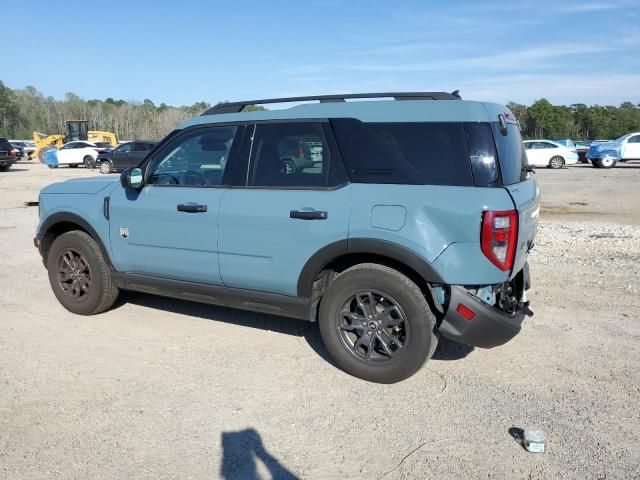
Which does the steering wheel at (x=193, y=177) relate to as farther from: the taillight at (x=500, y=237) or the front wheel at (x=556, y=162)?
the front wheel at (x=556, y=162)

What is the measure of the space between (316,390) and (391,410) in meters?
0.57

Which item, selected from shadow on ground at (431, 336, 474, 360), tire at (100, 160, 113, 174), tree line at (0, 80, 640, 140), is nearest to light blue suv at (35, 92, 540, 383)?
shadow on ground at (431, 336, 474, 360)

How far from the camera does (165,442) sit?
329 centimetres

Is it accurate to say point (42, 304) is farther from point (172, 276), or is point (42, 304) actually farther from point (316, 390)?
point (316, 390)

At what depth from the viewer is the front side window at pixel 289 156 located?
4188mm

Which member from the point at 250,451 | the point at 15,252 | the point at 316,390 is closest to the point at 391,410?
the point at 316,390

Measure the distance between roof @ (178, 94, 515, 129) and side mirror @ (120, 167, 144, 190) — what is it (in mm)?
1076

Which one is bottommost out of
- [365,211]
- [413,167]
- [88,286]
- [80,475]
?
[80,475]

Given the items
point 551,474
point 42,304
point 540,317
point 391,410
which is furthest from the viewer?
point 42,304

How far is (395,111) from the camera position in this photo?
4000mm

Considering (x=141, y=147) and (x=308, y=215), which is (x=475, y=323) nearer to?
(x=308, y=215)

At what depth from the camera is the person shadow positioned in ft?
9.83

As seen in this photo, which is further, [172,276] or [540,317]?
[540,317]

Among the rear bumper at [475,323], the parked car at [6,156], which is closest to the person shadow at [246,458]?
the rear bumper at [475,323]
